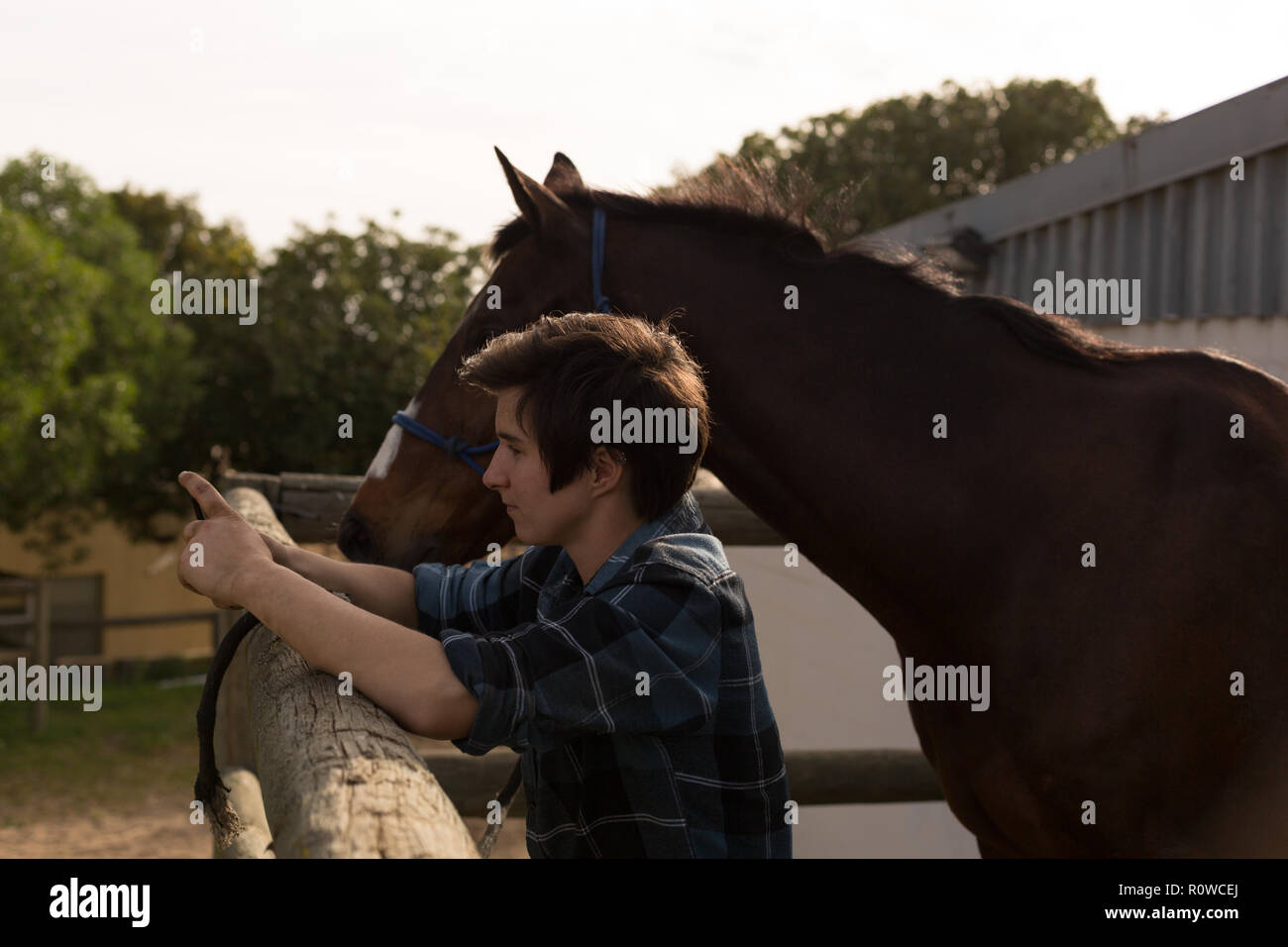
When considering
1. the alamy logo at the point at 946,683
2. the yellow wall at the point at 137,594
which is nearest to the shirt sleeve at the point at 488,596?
the alamy logo at the point at 946,683

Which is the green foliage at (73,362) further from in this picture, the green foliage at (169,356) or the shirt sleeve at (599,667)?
the shirt sleeve at (599,667)

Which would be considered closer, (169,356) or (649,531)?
(649,531)

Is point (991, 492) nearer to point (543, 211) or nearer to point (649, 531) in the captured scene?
point (649, 531)

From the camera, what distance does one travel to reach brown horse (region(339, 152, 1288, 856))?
195 cm

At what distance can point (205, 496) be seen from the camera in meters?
1.48

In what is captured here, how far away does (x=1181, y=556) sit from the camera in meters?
1.96

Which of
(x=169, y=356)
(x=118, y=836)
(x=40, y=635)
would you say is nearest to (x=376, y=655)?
(x=118, y=836)

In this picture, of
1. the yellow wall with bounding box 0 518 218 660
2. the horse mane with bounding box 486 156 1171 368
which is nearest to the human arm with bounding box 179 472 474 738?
the horse mane with bounding box 486 156 1171 368

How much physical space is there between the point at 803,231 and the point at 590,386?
1.13m

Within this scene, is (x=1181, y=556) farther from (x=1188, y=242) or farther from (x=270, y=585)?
(x=1188, y=242)

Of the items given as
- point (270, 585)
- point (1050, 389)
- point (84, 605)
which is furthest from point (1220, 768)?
point (84, 605)
